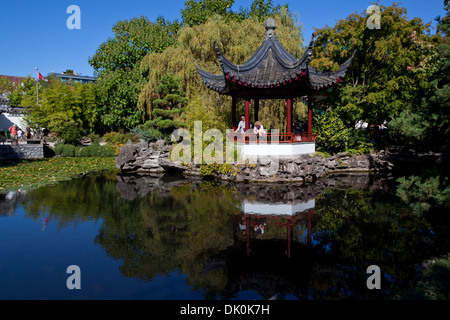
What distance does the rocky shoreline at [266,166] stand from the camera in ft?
40.5

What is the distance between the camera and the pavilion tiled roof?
1170 cm

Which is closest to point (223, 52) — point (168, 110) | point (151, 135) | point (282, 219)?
point (168, 110)

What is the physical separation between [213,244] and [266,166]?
6869 millimetres

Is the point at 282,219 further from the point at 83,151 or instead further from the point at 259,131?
the point at 83,151

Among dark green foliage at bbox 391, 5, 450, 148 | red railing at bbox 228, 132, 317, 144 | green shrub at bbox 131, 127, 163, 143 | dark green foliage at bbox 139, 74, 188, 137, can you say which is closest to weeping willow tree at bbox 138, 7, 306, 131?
dark green foliage at bbox 139, 74, 188, 137

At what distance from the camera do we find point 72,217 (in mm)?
7641

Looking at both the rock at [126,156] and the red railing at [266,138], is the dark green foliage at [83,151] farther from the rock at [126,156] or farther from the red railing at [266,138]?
the red railing at [266,138]

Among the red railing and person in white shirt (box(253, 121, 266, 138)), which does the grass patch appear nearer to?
the red railing

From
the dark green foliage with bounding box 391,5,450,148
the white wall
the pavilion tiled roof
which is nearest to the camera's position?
the dark green foliage with bounding box 391,5,450,148

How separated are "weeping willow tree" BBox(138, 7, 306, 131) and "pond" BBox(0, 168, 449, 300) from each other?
787 cm

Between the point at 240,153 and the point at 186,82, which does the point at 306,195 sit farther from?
the point at 186,82


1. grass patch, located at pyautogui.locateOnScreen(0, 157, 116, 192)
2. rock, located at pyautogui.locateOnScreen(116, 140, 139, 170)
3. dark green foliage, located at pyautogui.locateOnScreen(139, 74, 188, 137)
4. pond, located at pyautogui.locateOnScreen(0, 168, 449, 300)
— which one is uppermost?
dark green foliage, located at pyautogui.locateOnScreen(139, 74, 188, 137)

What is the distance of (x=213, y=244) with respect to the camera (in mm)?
5770

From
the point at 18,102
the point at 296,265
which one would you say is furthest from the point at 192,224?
the point at 18,102
